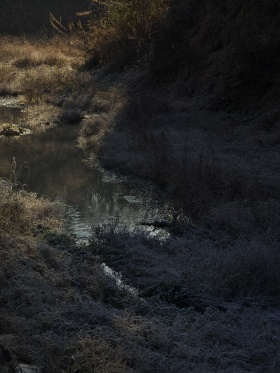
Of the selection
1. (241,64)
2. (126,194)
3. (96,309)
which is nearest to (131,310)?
(96,309)

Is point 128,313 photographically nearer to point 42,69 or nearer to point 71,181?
point 71,181

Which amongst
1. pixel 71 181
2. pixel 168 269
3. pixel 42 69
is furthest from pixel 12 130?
pixel 168 269

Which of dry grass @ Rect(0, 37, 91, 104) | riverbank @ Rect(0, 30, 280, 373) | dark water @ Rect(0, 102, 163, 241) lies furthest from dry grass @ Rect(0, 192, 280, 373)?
dry grass @ Rect(0, 37, 91, 104)

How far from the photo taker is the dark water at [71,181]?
9273 mm

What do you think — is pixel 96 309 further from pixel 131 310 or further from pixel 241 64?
pixel 241 64

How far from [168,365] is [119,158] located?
23.5ft

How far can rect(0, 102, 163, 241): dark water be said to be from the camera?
30.4 ft

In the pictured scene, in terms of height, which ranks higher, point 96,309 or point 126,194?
point 96,309

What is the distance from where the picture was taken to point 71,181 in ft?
37.2

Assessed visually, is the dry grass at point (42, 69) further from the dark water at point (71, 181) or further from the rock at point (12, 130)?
the dark water at point (71, 181)

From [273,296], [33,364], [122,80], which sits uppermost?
[33,364]

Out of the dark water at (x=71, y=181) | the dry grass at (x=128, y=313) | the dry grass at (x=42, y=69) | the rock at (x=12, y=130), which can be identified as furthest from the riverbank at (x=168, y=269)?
the dry grass at (x=42, y=69)

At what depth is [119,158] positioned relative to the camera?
11922 mm

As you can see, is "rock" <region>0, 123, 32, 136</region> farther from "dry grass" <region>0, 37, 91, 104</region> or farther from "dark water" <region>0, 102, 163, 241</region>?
"dry grass" <region>0, 37, 91, 104</region>
